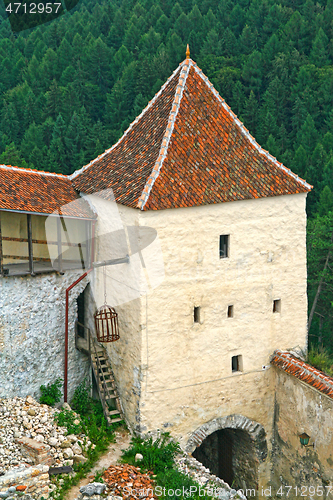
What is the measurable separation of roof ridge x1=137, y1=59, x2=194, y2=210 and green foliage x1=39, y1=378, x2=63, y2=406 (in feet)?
21.8

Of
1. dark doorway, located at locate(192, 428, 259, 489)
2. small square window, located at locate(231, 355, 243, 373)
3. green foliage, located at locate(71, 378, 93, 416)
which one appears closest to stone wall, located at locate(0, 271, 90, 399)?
green foliage, located at locate(71, 378, 93, 416)

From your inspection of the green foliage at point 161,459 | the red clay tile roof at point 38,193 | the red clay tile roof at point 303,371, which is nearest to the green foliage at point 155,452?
the green foliage at point 161,459

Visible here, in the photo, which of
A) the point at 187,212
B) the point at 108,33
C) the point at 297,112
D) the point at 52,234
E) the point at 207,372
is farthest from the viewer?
the point at 108,33

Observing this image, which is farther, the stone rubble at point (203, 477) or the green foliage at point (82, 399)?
the green foliage at point (82, 399)

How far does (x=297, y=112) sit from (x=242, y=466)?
30437 millimetres

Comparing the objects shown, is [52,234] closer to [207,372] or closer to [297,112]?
[207,372]

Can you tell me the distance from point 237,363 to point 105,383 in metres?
4.05

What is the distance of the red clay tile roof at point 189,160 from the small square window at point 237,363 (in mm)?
4928

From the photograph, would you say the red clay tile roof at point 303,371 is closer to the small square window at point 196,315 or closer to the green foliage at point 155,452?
the small square window at point 196,315

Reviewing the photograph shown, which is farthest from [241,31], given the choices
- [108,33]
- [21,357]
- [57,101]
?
[21,357]

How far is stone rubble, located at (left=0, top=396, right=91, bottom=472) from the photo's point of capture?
17.0m

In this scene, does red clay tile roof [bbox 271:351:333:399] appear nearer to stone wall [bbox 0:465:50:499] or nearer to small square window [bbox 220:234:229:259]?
small square window [bbox 220:234:229:259]

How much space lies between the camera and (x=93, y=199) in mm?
20047

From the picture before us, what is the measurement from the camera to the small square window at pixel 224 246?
1898cm
